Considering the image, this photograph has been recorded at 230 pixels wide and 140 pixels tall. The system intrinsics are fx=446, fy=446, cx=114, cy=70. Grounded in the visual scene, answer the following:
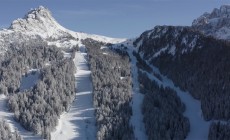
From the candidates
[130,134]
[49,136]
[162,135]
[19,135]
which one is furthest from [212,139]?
[19,135]

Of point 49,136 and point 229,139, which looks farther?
point 49,136

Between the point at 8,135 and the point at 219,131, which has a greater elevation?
the point at 8,135

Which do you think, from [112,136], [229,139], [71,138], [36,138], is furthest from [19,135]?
[229,139]

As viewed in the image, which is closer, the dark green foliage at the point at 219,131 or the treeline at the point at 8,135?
the dark green foliage at the point at 219,131

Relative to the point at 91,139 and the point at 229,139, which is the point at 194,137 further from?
the point at 91,139

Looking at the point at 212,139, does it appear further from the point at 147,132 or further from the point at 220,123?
the point at 147,132

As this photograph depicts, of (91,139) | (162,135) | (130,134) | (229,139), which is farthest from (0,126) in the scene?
(229,139)

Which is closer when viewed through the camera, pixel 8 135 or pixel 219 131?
pixel 219 131

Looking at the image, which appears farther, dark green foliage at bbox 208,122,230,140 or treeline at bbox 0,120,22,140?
treeline at bbox 0,120,22,140

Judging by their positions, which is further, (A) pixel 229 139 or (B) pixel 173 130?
(B) pixel 173 130
